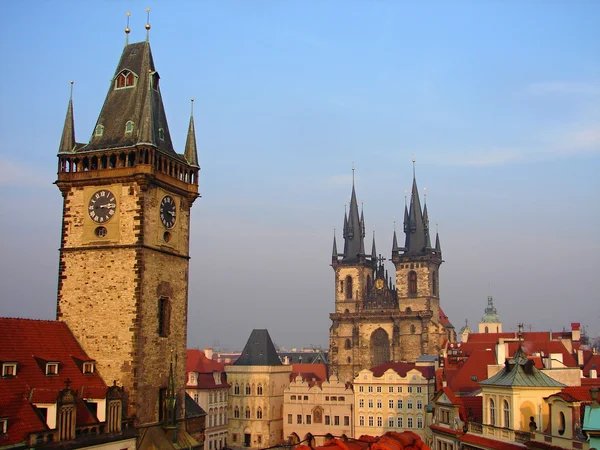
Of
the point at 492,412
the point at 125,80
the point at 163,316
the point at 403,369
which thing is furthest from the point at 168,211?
the point at 403,369

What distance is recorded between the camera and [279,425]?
74438mm

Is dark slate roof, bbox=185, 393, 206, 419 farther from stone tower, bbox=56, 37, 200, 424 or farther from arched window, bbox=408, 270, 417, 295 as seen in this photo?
arched window, bbox=408, 270, 417, 295

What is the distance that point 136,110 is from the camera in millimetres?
31578

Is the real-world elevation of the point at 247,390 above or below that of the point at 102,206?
below

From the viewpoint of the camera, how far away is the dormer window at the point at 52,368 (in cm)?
2695

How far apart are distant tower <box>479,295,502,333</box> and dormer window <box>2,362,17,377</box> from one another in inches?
4025

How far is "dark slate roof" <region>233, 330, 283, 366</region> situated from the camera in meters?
75.4

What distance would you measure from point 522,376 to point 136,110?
18912 mm

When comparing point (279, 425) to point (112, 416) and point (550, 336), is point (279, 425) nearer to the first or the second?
point (550, 336)

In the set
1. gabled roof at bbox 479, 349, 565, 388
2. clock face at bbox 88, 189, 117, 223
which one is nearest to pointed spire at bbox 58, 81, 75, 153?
clock face at bbox 88, 189, 117, 223

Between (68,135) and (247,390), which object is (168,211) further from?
(247,390)

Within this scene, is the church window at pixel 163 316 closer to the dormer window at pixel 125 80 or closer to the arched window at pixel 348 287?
the dormer window at pixel 125 80

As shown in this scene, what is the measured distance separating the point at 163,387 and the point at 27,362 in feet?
19.2

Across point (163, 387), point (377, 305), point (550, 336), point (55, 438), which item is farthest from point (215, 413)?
point (55, 438)
